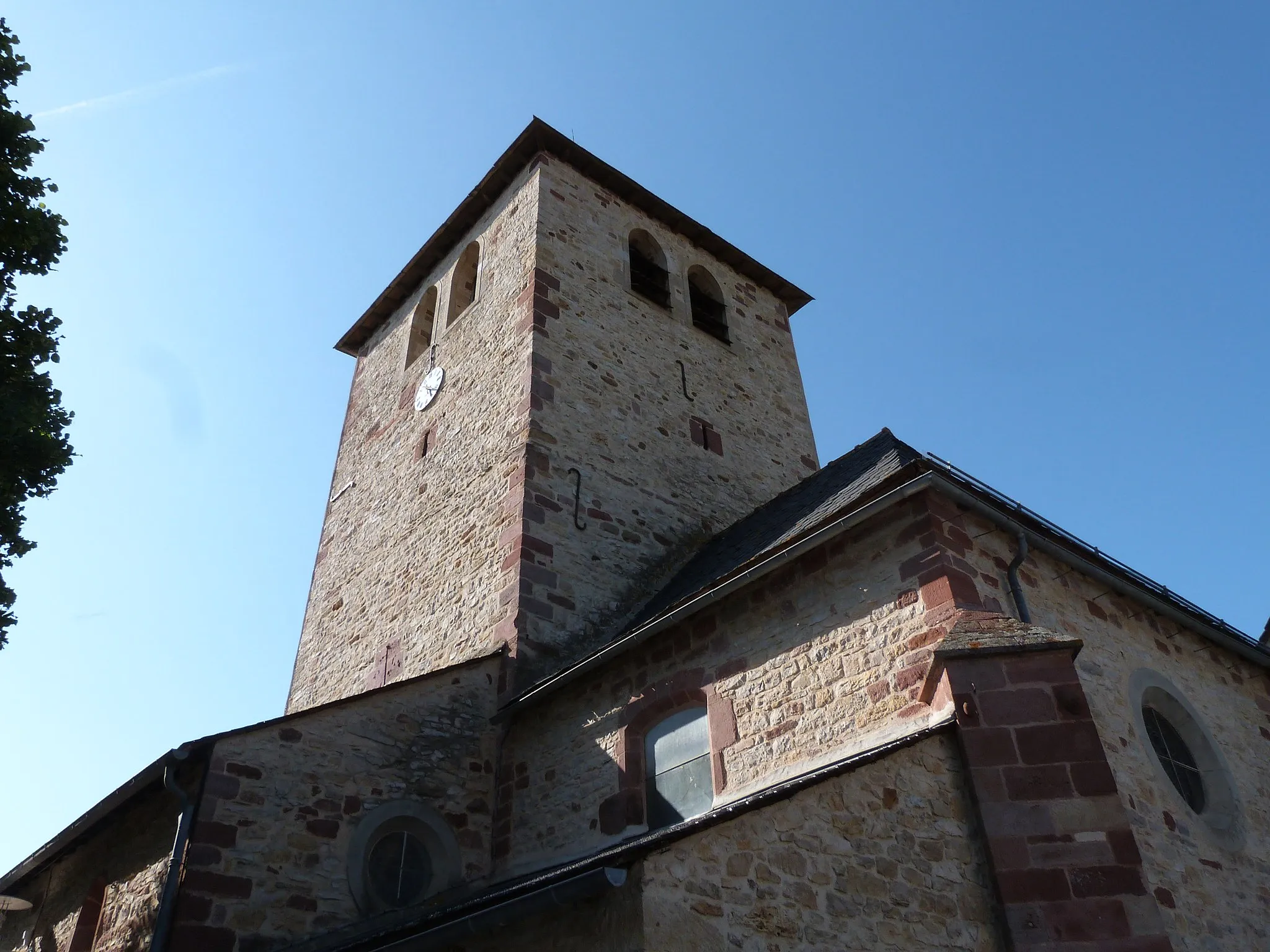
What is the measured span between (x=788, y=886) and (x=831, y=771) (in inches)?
25.8

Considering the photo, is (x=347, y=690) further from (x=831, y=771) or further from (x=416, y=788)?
(x=831, y=771)

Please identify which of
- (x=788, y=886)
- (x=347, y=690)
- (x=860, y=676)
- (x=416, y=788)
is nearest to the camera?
(x=788, y=886)

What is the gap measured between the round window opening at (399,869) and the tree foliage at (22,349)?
122 inches

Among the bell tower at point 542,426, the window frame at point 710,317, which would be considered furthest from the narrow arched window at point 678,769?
the window frame at point 710,317

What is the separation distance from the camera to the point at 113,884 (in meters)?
7.95

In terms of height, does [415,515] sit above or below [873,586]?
above

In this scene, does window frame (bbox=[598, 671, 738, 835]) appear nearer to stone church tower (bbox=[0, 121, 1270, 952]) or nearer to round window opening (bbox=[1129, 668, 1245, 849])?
stone church tower (bbox=[0, 121, 1270, 952])

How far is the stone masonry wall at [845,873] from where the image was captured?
483cm

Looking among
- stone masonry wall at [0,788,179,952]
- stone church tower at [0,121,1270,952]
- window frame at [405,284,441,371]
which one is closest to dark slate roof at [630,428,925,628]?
stone church tower at [0,121,1270,952]

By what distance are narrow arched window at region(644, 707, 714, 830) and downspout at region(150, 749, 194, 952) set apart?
10.6 ft

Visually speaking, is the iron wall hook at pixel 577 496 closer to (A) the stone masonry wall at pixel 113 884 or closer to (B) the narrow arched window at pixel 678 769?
(B) the narrow arched window at pixel 678 769

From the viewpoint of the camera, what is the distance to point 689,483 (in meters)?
12.1

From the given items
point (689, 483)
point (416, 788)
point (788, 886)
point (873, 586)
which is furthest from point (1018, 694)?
point (689, 483)

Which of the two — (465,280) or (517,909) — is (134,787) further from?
(465,280)
